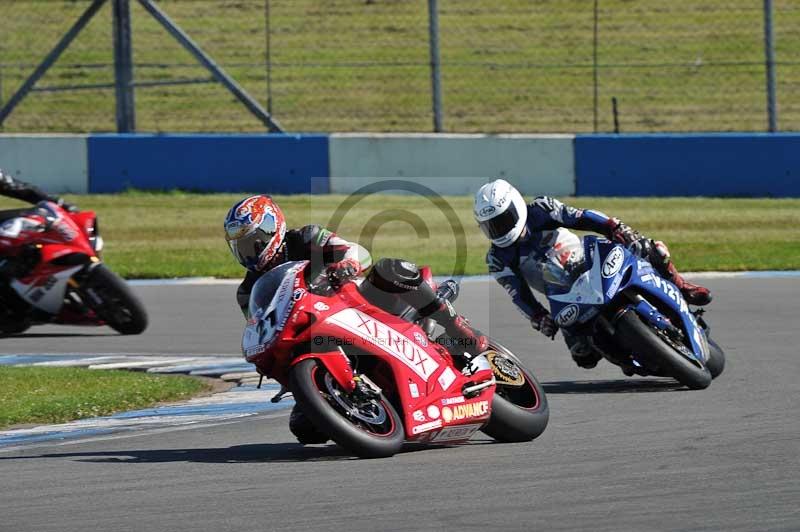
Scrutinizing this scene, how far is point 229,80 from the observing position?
20812 mm

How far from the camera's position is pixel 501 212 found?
8930mm

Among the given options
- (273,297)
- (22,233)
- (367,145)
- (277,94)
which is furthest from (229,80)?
(273,297)

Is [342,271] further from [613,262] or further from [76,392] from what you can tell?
[76,392]

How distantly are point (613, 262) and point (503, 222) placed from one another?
2.24ft

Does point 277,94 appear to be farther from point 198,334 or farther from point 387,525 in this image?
point 387,525

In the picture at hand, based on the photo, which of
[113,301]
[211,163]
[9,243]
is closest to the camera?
[113,301]

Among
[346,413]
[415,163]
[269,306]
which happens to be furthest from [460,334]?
[415,163]

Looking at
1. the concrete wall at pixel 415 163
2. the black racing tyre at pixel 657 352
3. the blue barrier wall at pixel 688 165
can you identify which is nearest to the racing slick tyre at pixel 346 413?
the black racing tyre at pixel 657 352

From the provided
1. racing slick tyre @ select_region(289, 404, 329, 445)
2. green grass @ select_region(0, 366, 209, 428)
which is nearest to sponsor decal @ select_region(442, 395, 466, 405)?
racing slick tyre @ select_region(289, 404, 329, 445)

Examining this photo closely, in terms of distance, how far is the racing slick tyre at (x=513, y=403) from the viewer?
7246 millimetres

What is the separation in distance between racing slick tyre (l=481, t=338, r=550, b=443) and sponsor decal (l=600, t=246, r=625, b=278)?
61.8 inches

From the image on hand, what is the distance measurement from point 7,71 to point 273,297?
19722mm

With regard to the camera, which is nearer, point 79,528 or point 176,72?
point 79,528

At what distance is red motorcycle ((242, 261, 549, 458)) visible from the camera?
21.8ft
